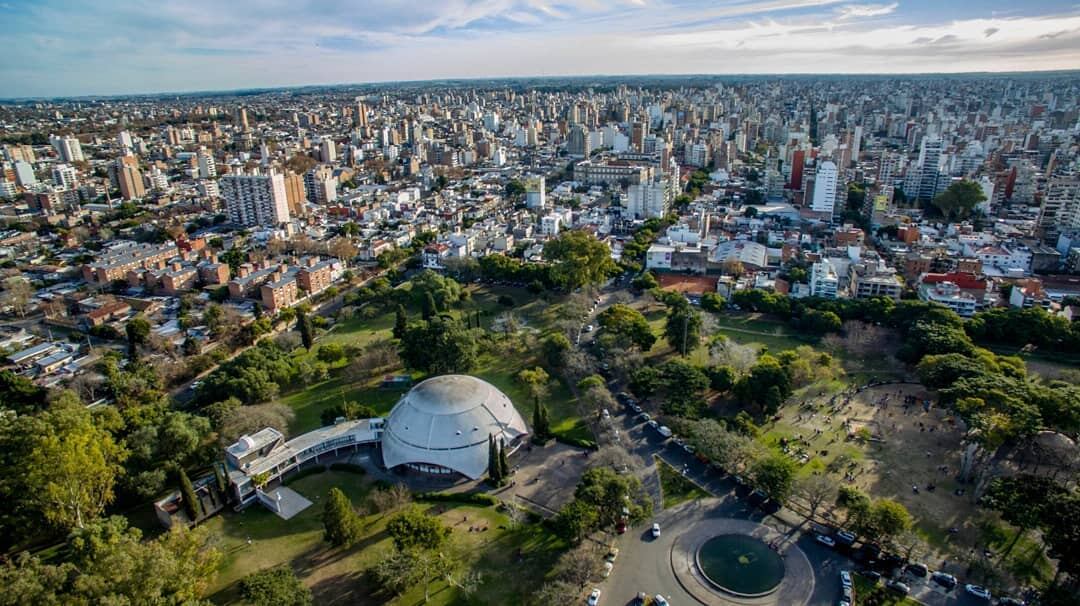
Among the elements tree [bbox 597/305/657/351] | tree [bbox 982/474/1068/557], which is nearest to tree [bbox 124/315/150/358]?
tree [bbox 597/305/657/351]

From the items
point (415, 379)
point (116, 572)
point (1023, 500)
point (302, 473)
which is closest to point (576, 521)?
point (302, 473)

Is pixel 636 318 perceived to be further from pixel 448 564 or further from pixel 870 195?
pixel 870 195

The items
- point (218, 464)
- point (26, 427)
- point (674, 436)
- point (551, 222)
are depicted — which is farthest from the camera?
point (551, 222)

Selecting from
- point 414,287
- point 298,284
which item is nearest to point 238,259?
point 298,284

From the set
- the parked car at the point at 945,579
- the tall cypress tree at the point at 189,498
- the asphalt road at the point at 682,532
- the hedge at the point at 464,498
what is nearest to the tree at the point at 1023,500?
the parked car at the point at 945,579

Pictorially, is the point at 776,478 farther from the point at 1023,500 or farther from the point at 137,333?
the point at 137,333

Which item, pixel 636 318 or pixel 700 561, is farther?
pixel 636 318

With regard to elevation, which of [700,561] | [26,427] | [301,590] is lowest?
[700,561]

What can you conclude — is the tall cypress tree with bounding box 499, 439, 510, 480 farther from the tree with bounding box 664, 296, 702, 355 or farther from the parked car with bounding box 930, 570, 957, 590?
the parked car with bounding box 930, 570, 957, 590
